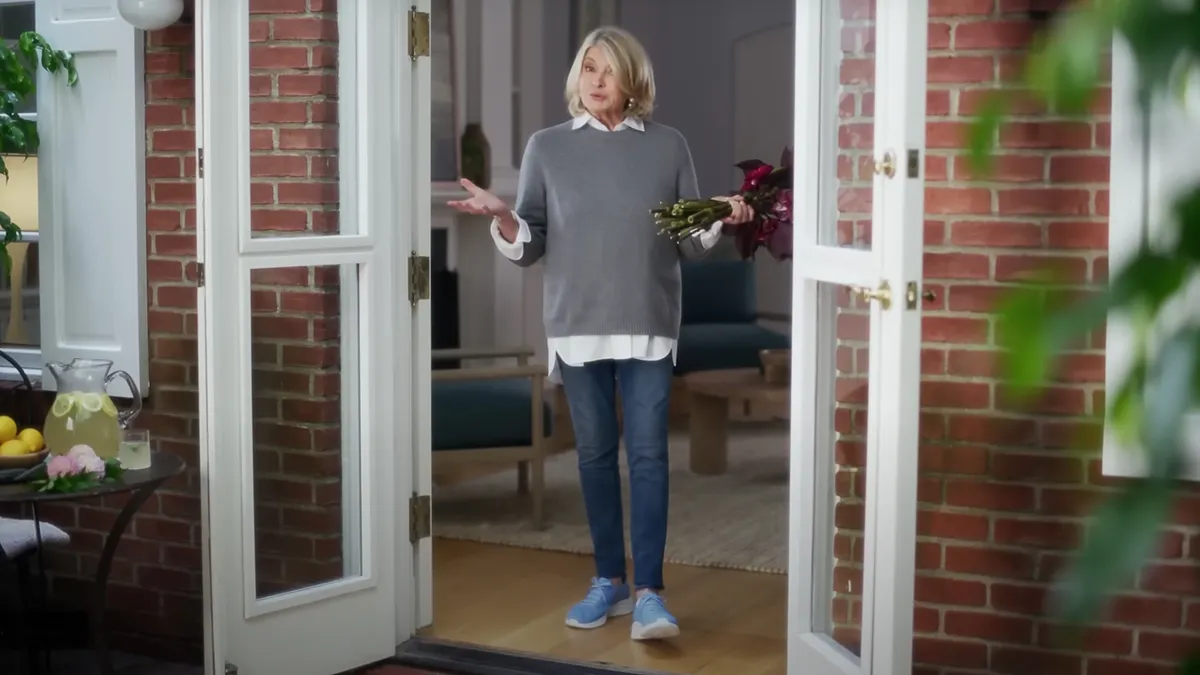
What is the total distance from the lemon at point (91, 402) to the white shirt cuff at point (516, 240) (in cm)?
100

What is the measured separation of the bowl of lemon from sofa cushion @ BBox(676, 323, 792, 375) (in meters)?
4.24

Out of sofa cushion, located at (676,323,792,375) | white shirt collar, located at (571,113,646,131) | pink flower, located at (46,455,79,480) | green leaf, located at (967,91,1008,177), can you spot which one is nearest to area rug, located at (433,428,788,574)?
sofa cushion, located at (676,323,792,375)

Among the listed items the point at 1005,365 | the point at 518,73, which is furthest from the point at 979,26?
the point at 518,73

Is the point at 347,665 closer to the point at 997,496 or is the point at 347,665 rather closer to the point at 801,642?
the point at 801,642

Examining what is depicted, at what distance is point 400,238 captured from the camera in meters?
3.56

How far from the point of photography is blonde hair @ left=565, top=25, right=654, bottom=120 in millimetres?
3629

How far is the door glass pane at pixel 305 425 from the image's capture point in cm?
332

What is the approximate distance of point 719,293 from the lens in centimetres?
762

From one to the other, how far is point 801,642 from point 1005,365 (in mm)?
2930

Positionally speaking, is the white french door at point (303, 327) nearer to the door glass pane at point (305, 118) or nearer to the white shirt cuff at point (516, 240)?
the door glass pane at point (305, 118)

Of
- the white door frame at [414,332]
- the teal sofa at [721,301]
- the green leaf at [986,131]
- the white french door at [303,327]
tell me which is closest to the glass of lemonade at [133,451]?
the white french door at [303,327]

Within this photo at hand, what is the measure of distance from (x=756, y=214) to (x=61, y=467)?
1.72 meters

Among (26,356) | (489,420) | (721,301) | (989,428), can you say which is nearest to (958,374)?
(989,428)

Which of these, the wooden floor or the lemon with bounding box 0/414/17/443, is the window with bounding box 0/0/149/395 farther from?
the wooden floor
